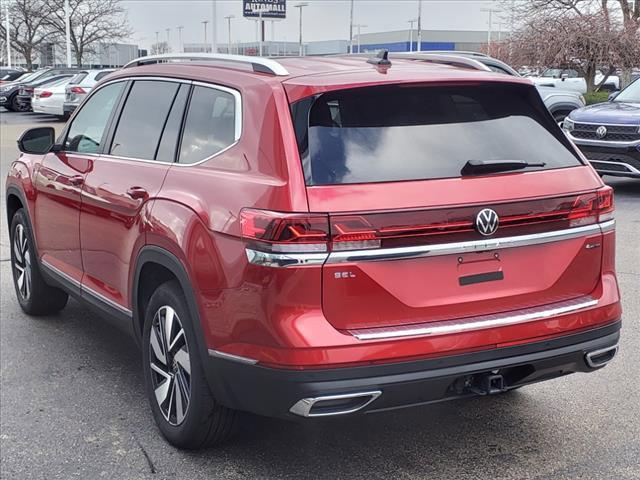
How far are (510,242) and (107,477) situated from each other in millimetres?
1987

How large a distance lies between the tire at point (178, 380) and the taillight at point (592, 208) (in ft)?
5.42

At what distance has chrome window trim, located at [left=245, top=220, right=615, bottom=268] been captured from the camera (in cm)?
306

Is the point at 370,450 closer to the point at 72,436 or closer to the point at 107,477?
the point at 107,477

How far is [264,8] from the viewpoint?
233 feet

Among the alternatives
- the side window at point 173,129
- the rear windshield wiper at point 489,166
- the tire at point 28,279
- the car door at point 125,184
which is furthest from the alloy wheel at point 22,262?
the rear windshield wiper at point 489,166

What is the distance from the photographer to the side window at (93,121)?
487 centimetres

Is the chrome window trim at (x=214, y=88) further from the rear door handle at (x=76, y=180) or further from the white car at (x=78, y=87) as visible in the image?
the white car at (x=78, y=87)

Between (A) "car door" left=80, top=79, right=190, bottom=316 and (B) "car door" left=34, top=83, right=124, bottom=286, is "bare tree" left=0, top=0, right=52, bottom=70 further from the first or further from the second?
(A) "car door" left=80, top=79, right=190, bottom=316

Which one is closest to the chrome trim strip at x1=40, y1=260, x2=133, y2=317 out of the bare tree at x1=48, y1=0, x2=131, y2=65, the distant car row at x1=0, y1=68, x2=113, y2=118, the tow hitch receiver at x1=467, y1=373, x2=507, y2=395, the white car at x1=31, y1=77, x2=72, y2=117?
the tow hitch receiver at x1=467, y1=373, x2=507, y2=395

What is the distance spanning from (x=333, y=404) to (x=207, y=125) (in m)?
1.44

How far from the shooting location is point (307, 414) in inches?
124

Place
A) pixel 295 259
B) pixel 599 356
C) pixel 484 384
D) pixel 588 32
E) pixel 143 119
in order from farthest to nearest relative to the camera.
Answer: pixel 588 32 < pixel 143 119 < pixel 599 356 < pixel 484 384 < pixel 295 259

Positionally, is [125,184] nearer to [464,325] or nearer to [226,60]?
[226,60]

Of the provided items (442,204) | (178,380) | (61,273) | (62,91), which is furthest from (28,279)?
(62,91)
